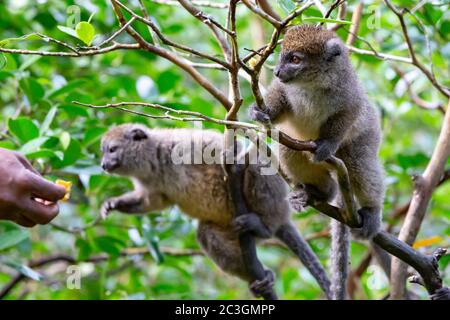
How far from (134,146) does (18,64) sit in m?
1.68

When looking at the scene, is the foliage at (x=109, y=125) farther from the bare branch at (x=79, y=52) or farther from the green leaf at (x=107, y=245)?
the bare branch at (x=79, y=52)

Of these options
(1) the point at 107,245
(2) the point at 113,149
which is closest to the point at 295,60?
(1) the point at 107,245

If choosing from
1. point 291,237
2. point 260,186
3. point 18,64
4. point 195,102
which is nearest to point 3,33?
point 18,64

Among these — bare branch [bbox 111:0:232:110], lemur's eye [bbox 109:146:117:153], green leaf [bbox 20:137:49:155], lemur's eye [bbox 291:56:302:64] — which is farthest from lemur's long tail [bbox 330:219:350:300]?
lemur's eye [bbox 109:146:117:153]

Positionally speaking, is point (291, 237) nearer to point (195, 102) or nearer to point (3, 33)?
point (195, 102)

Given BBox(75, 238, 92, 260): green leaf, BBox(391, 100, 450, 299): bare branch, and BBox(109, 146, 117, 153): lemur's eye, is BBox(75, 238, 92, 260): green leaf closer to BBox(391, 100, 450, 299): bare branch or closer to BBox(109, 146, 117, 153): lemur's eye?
BBox(109, 146, 117, 153): lemur's eye

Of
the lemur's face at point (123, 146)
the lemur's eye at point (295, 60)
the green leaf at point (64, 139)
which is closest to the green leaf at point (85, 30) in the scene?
the lemur's eye at point (295, 60)

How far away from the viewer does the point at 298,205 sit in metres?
5.24

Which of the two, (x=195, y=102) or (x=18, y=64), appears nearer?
(x=18, y=64)

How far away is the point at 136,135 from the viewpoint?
743 cm

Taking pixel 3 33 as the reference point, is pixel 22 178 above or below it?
below

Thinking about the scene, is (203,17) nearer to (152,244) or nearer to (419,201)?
(419,201)

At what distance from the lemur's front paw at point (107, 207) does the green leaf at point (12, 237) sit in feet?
3.80

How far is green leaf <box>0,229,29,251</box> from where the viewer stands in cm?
534
